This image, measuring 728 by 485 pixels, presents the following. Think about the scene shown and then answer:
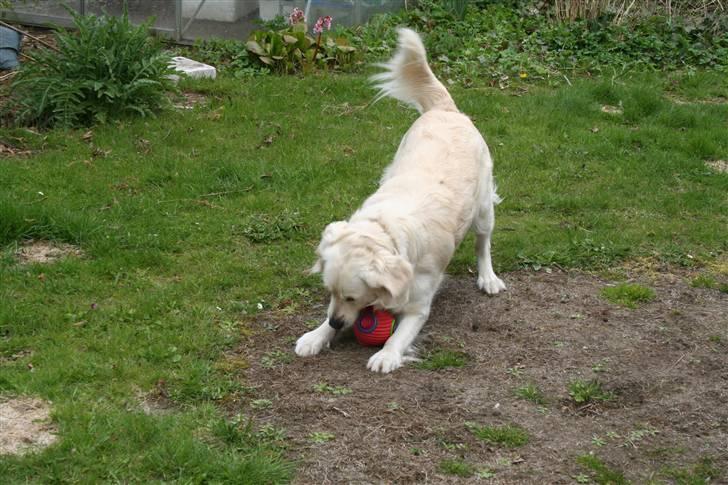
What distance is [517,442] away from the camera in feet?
15.0

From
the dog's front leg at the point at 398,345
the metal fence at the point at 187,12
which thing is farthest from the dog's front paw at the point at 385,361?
the metal fence at the point at 187,12

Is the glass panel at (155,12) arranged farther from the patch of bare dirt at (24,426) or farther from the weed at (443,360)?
the patch of bare dirt at (24,426)

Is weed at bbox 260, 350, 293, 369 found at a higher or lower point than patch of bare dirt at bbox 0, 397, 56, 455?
lower

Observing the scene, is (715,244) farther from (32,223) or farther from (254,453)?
(32,223)

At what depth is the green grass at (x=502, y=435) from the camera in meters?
4.56

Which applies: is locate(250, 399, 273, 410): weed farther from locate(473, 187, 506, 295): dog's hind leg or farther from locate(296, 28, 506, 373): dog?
locate(473, 187, 506, 295): dog's hind leg

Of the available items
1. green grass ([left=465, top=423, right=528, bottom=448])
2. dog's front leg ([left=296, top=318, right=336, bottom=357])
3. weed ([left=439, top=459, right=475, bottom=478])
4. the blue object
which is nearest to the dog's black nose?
dog's front leg ([left=296, top=318, right=336, bottom=357])

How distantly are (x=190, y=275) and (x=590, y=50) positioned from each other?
785 cm

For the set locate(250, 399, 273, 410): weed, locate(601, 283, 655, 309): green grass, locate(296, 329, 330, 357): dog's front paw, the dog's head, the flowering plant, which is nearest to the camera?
locate(250, 399, 273, 410): weed

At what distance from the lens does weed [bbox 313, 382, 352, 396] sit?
4.98 m

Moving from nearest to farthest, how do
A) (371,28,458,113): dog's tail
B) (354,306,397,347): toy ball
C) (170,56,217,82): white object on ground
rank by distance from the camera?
1. (354,306,397,347): toy ball
2. (371,28,458,113): dog's tail
3. (170,56,217,82): white object on ground

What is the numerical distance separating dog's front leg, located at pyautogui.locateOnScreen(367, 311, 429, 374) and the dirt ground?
65 mm

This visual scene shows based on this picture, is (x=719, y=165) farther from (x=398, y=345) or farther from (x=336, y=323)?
(x=336, y=323)

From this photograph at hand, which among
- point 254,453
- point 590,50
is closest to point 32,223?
point 254,453
